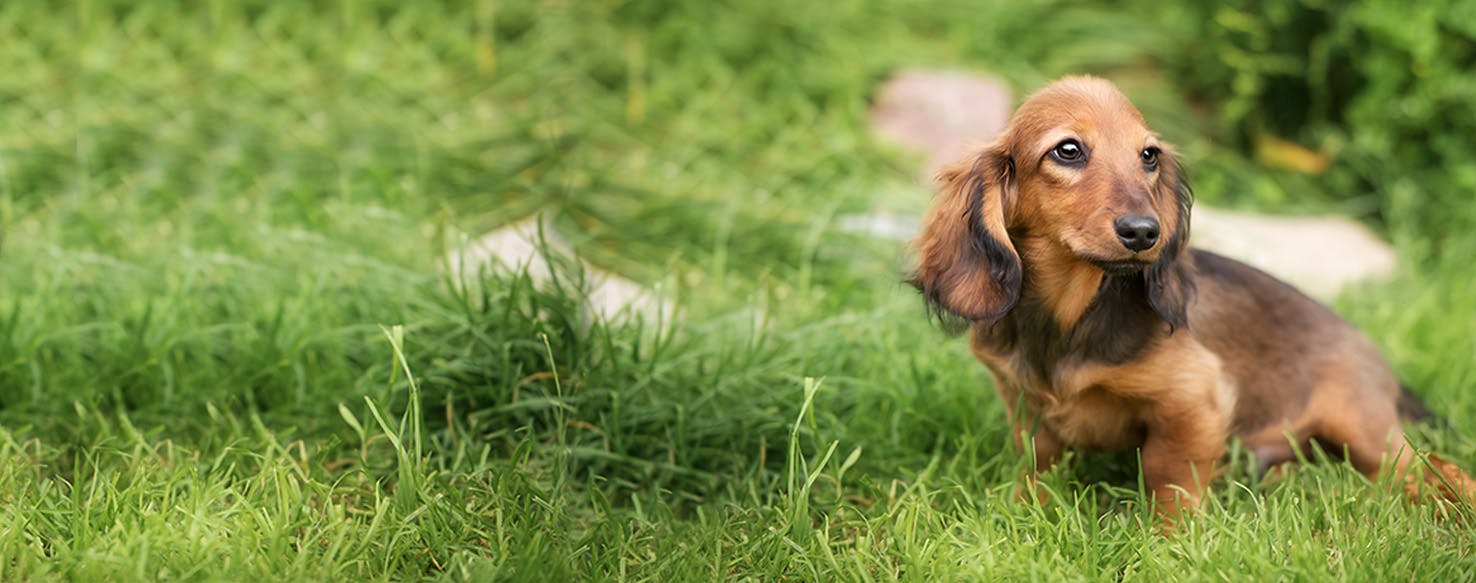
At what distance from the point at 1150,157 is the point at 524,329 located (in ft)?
5.43

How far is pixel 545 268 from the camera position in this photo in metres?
3.92

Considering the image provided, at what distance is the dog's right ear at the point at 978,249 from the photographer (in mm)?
2949

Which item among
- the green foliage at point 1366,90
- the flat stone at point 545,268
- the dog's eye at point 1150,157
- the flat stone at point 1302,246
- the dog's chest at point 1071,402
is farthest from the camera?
the green foliage at point 1366,90

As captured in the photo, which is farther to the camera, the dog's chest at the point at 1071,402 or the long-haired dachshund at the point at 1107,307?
the dog's chest at the point at 1071,402

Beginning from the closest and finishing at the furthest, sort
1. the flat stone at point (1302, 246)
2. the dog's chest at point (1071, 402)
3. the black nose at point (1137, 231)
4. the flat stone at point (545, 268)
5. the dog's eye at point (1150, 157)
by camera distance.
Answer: the black nose at point (1137, 231) → the dog's eye at point (1150, 157) → the dog's chest at point (1071, 402) → the flat stone at point (545, 268) → the flat stone at point (1302, 246)

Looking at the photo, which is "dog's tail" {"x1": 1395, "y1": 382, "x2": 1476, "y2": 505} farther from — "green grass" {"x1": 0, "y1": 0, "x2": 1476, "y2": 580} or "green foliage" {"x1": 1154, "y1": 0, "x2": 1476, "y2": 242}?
"green foliage" {"x1": 1154, "y1": 0, "x2": 1476, "y2": 242}

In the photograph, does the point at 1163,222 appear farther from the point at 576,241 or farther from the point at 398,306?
the point at 576,241

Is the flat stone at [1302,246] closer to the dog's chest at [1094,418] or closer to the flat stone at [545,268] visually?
the dog's chest at [1094,418]

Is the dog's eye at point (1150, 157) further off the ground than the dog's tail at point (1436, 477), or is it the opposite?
the dog's eye at point (1150, 157)

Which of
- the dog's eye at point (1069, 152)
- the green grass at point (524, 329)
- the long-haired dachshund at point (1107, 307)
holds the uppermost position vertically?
the dog's eye at point (1069, 152)

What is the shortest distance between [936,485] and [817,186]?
8.13ft

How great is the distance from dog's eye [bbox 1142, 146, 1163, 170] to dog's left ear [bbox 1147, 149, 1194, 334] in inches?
1.9

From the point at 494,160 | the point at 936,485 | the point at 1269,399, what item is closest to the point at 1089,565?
the point at 936,485

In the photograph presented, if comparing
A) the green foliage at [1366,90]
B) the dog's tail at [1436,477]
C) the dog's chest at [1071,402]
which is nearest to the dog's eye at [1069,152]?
the dog's chest at [1071,402]
